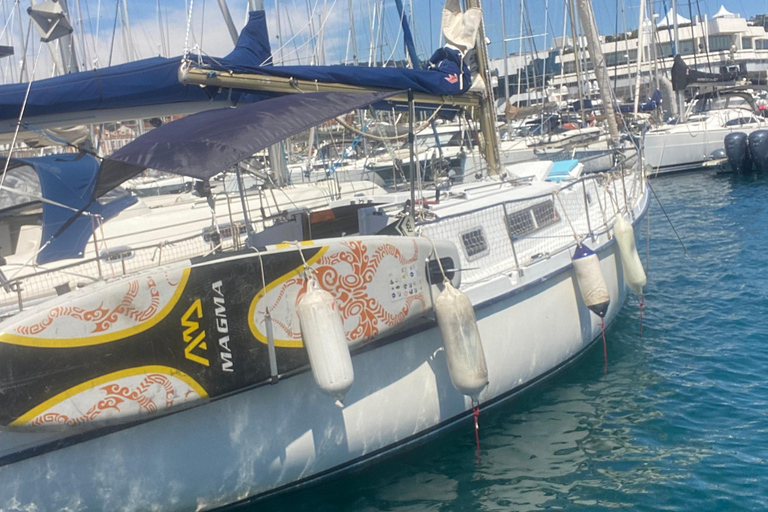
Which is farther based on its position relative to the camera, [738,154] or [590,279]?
[738,154]

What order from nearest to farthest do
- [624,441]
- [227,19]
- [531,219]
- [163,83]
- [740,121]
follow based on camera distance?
[624,441] < [163,83] < [531,219] < [227,19] < [740,121]

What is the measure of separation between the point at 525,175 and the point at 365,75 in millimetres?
3618

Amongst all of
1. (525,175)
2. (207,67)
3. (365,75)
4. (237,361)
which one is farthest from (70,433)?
(525,175)

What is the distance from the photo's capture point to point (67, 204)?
811cm

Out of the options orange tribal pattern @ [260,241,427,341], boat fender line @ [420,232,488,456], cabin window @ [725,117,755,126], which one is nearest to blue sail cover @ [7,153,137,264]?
orange tribal pattern @ [260,241,427,341]

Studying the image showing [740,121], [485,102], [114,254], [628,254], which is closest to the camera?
[114,254]

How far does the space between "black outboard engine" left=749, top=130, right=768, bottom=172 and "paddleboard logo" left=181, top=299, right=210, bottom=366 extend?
25336mm

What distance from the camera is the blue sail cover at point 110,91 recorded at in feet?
23.0

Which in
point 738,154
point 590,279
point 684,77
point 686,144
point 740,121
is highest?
point 684,77

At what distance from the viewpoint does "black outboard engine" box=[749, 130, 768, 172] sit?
84.0ft

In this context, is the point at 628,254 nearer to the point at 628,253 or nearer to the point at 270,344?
the point at 628,253

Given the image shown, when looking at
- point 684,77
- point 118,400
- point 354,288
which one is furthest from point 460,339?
point 684,77

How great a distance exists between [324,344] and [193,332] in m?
0.98

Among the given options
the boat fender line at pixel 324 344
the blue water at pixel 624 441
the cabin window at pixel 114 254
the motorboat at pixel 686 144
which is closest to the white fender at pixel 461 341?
the blue water at pixel 624 441
